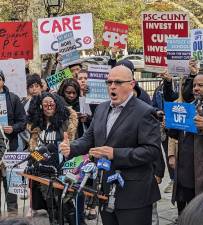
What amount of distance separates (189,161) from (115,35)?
4986mm

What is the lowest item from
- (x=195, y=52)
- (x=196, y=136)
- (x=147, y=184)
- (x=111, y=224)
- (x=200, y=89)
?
(x=111, y=224)

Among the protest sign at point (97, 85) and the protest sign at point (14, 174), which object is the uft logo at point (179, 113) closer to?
the protest sign at point (14, 174)

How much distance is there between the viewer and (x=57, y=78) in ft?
23.9

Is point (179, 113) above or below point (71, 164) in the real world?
above

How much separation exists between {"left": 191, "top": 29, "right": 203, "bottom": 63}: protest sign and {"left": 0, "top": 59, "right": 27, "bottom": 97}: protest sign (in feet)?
7.01

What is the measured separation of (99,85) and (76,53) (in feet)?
5.13

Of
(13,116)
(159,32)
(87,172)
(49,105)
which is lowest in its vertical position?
(87,172)

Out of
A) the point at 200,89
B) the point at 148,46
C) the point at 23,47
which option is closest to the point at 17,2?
the point at 23,47

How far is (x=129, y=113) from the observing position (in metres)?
3.60

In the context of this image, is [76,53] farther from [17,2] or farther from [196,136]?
[17,2]

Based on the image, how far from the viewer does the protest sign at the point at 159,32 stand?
6.13 meters

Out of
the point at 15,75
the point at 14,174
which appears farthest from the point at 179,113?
the point at 15,75

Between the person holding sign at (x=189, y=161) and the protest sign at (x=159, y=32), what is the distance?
1805mm

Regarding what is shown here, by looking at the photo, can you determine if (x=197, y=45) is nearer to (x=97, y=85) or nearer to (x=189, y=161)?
(x=97, y=85)
